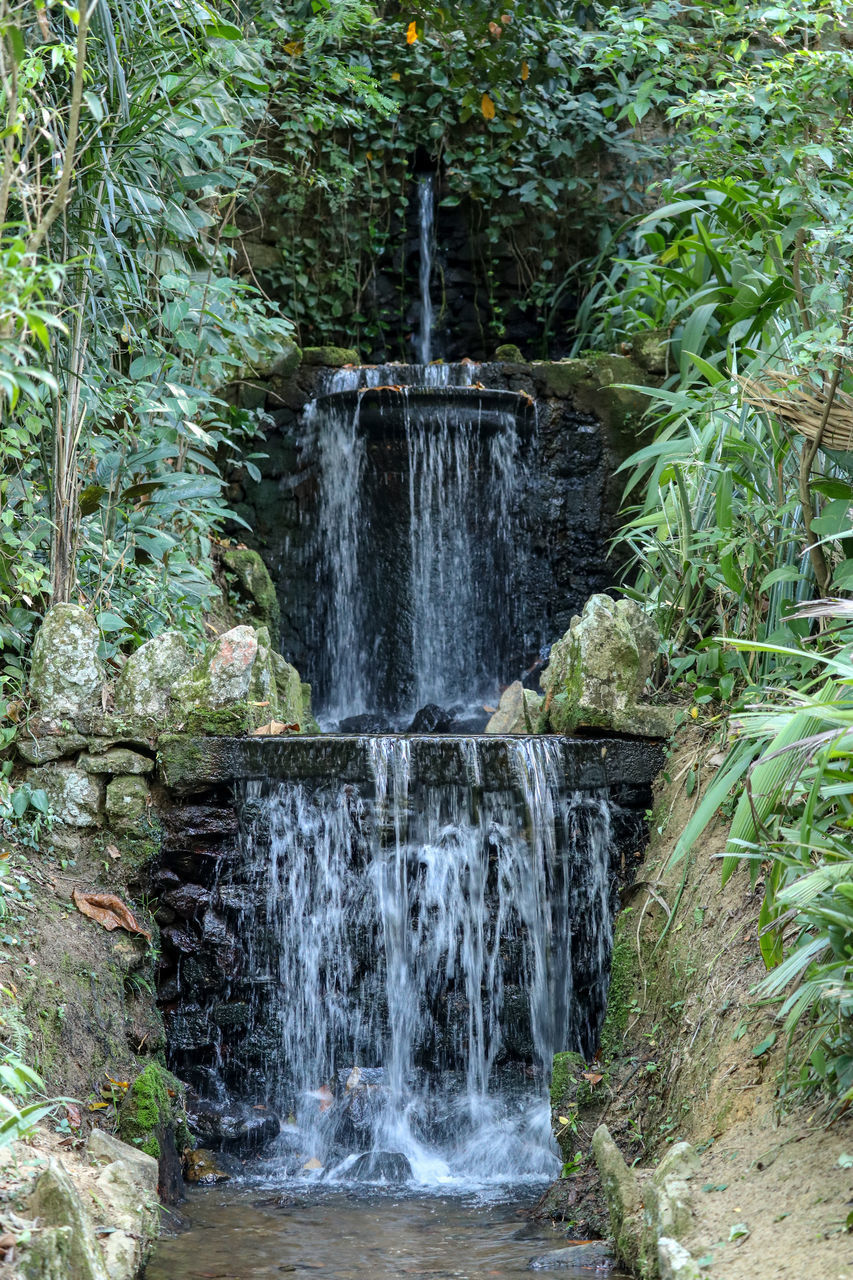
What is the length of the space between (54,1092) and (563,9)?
811cm

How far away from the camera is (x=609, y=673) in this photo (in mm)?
4488

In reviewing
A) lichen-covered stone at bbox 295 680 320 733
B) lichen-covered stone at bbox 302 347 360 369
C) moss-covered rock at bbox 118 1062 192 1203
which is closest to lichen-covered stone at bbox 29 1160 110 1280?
moss-covered rock at bbox 118 1062 192 1203

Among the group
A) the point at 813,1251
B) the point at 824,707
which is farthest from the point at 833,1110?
the point at 824,707

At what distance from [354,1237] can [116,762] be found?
1.83m

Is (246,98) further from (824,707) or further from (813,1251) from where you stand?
(813,1251)

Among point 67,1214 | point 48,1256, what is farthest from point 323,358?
point 48,1256

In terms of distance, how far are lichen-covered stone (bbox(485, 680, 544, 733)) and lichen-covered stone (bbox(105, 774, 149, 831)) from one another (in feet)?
5.26

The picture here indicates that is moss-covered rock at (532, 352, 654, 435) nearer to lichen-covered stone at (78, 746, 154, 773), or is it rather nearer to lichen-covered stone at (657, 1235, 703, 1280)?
lichen-covered stone at (78, 746, 154, 773)

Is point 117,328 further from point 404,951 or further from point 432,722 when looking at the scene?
point 404,951

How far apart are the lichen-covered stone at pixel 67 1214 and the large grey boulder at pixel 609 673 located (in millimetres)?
2540

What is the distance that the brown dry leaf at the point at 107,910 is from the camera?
3.96 m

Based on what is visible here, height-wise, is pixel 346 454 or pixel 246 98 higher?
pixel 246 98

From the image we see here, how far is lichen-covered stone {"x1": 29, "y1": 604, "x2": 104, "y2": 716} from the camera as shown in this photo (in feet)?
13.9

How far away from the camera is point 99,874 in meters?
4.12
